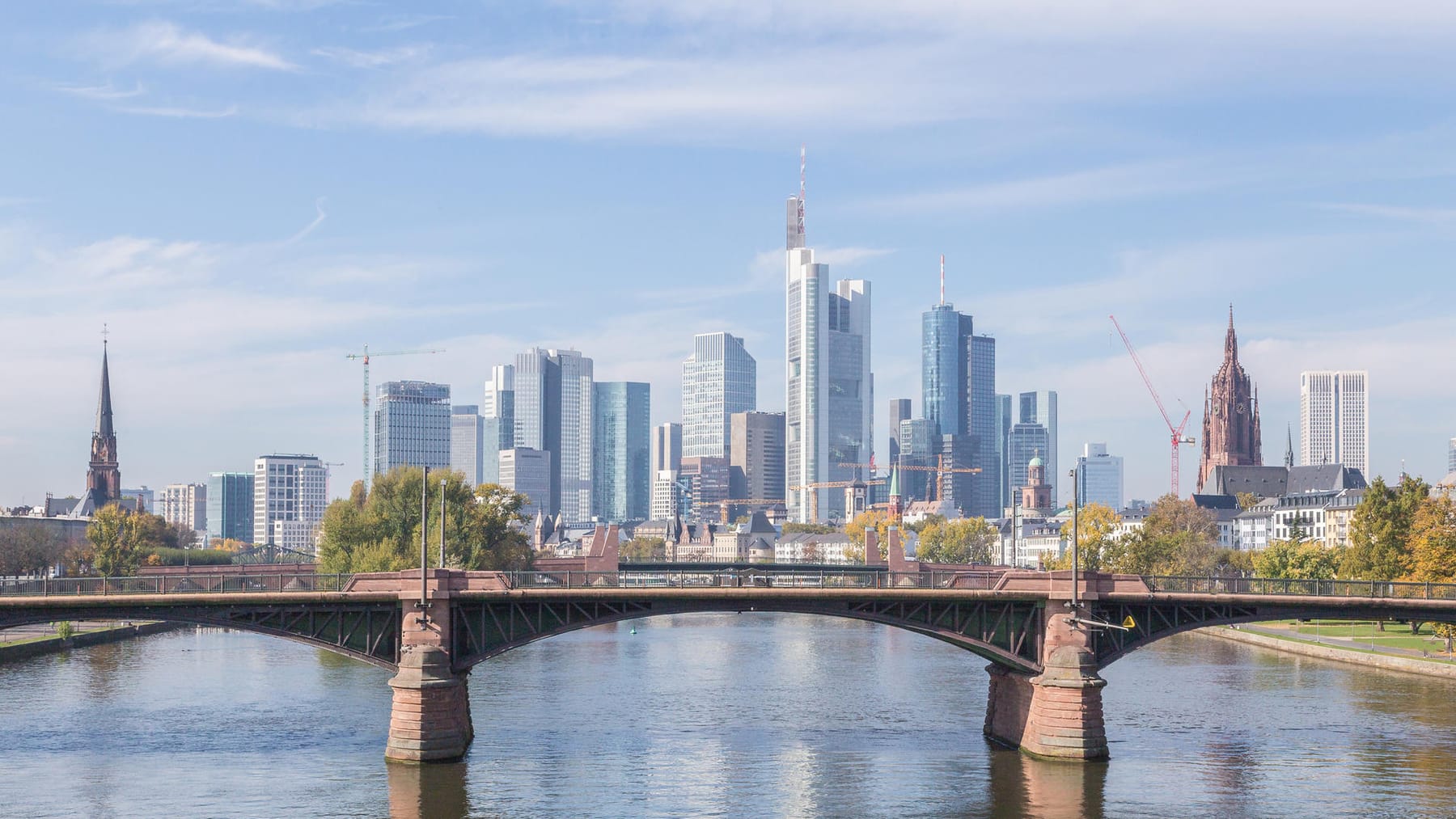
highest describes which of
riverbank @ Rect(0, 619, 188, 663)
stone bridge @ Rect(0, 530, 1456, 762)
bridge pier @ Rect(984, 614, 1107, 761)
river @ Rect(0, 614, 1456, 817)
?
stone bridge @ Rect(0, 530, 1456, 762)

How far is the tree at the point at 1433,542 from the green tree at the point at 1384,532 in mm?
943

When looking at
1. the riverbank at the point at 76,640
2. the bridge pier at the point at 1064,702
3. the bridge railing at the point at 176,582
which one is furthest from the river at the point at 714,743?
the bridge railing at the point at 176,582

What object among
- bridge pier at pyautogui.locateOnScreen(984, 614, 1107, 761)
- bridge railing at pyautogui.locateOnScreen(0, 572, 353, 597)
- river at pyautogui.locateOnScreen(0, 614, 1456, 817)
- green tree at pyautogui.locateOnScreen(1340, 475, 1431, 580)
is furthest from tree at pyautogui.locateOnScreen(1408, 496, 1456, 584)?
bridge railing at pyautogui.locateOnScreen(0, 572, 353, 597)

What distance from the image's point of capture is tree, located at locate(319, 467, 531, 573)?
14350 centimetres

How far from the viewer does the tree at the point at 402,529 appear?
14350 cm

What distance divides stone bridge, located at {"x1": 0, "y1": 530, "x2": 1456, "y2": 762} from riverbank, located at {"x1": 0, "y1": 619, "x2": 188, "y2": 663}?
4475 cm

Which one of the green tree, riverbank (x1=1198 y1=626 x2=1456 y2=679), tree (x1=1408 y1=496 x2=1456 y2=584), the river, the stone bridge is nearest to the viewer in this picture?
the river

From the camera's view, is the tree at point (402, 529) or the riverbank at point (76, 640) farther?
the tree at point (402, 529)

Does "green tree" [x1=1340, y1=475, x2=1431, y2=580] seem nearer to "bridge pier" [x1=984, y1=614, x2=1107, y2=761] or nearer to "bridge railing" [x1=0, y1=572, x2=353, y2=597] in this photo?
"bridge pier" [x1=984, y1=614, x2=1107, y2=761]

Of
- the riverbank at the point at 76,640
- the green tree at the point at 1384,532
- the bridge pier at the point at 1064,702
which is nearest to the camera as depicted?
the bridge pier at the point at 1064,702

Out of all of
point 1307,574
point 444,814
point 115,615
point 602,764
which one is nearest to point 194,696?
point 115,615

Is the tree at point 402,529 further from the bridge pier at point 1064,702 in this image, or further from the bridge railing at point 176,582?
the bridge pier at point 1064,702

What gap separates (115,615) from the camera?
80062mm

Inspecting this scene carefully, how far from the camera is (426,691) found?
78.9 meters
